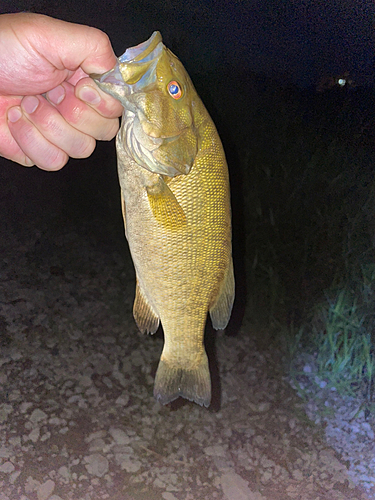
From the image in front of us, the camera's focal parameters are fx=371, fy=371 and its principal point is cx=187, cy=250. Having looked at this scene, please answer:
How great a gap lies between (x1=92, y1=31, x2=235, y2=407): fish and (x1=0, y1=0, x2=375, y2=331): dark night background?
179 centimetres

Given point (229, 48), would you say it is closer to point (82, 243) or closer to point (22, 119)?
point (82, 243)

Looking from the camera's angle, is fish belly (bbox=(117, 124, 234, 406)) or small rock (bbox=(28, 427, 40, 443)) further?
small rock (bbox=(28, 427, 40, 443))

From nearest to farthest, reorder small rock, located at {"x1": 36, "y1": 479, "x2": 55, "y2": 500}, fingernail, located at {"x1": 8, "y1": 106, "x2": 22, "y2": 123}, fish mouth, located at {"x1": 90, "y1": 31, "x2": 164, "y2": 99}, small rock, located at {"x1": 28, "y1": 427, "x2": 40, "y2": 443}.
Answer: fish mouth, located at {"x1": 90, "y1": 31, "x2": 164, "y2": 99} < fingernail, located at {"x1": 8, "y1": 106, "x2": 22, "y2": 123} < small rock, located at {"x1": 36, "y1": 479, "x2": 55, "y2": 500} < small rock, located at {"x1": 28, "y1": 427, "x2": 40, "y2": 443}

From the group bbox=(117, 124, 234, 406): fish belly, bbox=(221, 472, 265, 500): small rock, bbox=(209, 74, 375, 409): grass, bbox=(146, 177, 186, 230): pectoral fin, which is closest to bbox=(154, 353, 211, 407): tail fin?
bbox=(117, 124, 234, 406): fish belly

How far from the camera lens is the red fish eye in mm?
645

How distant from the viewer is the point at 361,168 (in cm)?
232

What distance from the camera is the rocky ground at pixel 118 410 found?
2.15 m

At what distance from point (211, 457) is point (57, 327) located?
1277mm

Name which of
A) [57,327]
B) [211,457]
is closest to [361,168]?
[211,457]

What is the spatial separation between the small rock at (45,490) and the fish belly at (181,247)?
1.72 metres

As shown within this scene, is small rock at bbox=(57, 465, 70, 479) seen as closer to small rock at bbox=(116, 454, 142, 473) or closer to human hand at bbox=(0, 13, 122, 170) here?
small rock at bbox=(116, 454, 142, 473)

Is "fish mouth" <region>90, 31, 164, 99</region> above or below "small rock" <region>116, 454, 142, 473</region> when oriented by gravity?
above

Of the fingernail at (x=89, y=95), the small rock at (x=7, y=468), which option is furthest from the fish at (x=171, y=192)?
the small rock at (x=7, y=468)

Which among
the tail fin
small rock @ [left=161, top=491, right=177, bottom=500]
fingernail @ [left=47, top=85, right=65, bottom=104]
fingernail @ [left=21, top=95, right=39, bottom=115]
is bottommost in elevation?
small rock @ [left=161, top=491, right=177, bottom=500]
